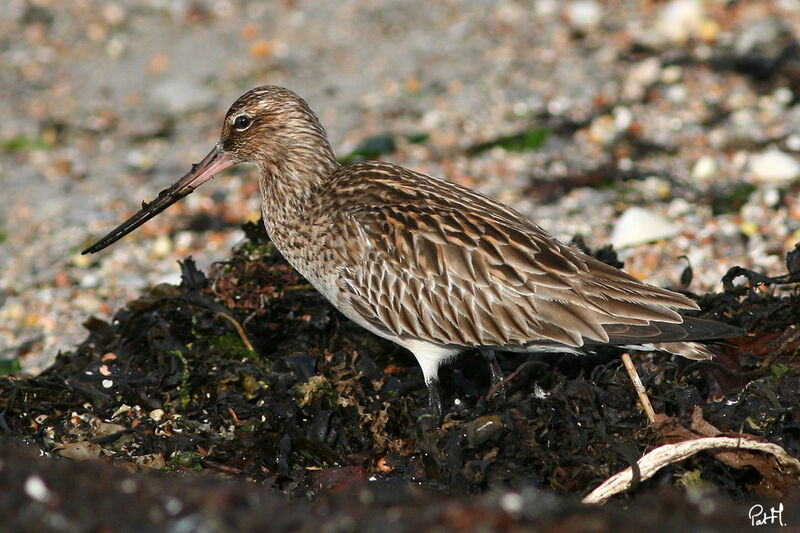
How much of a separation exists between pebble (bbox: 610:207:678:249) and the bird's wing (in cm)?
180

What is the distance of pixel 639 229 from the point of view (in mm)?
7113

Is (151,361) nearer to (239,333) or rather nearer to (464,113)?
(239,333)

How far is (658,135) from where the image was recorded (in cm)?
860

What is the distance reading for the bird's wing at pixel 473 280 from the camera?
501cm

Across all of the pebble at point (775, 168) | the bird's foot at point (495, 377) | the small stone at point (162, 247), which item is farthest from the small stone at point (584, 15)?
the bird's foot at point (495, 377)

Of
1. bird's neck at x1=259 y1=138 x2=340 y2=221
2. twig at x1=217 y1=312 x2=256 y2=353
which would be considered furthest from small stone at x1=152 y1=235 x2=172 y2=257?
twig at x1=217 y1=312 x2=256 y2=353

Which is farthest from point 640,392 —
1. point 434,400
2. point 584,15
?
point 584,15

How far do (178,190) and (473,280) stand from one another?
6.38 ft

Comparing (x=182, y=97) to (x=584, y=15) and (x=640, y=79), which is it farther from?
(x=640, y=79)

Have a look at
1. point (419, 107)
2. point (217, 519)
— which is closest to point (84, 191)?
point (419, 107)

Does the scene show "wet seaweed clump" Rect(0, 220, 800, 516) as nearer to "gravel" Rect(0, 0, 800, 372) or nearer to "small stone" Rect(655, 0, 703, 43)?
"gravel" Rect(0, 0, 800, 372)

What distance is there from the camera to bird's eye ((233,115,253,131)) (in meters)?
5.93

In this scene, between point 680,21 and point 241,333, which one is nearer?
point 241,333

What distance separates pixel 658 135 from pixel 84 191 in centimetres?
499
